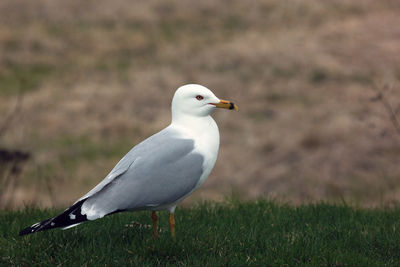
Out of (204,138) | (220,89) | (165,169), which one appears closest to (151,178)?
(165,169)

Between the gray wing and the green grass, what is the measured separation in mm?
385

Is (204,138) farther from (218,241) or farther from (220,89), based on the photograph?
(220,89)

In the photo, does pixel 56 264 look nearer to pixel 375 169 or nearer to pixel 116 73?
pixel 375 169

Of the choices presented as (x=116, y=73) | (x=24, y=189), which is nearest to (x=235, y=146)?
(x=24, y=189)

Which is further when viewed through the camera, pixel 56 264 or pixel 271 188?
pixel 271 188

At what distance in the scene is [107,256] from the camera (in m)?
5.00

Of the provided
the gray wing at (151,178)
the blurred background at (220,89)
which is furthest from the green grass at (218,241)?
the blurred background at (220,89)

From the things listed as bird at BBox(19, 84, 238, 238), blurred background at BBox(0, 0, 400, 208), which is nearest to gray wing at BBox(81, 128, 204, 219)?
bird at BBox(19, 84, 238, 238)

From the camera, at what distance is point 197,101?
542 centimetres

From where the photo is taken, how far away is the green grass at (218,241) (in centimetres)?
497

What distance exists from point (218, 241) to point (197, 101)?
1.30 m

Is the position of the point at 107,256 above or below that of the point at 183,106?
below

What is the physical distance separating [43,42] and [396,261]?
17.1 metres

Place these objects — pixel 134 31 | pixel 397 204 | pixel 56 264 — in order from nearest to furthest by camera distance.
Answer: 1. pixel 56 264
2. pixel 397 204
3. pixel 134 31
